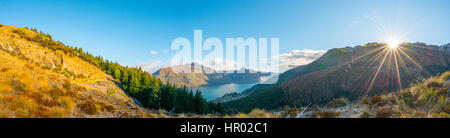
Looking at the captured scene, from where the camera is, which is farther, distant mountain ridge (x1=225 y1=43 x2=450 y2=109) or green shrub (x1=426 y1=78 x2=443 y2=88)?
distant mountain ridge (x1=225 y1=43 x2=450 y2=109)

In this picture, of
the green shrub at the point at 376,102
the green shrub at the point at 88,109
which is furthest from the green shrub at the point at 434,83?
the green shrub at the point at 88,109

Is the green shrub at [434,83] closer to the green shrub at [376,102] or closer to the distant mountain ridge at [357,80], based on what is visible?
the green shrub at [376,102]

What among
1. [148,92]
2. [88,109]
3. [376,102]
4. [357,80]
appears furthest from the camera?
[357,80]

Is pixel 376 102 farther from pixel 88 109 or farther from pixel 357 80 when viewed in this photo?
pixel 357 80

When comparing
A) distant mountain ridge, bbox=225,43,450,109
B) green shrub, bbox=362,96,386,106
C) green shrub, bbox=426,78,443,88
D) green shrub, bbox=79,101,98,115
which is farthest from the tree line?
distant mountain ridge, bbox=225,43,450,109

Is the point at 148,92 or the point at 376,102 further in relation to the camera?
the point at 148,92

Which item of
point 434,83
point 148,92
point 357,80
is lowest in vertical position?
point 357,80

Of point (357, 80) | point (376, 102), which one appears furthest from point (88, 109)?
point (357, 80)

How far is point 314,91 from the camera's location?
359 feet

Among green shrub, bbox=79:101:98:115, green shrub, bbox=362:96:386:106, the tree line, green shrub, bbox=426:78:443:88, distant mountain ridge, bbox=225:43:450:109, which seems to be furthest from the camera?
distant mountain ridge, bbox=225:43:450:109

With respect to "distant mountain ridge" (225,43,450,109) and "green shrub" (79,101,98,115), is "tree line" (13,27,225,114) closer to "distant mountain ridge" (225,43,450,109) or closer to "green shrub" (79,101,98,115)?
"green shrub" (79,101,98,115)
